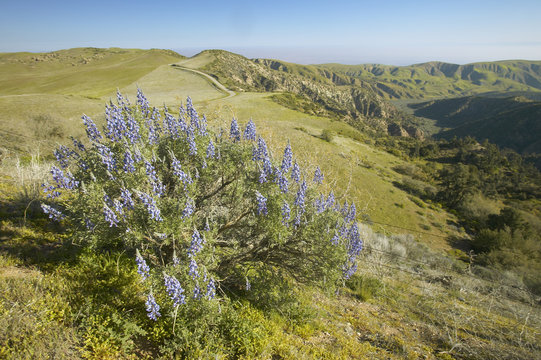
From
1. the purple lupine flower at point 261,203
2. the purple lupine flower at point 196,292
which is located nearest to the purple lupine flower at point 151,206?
the purple lupine flower at point 196,292

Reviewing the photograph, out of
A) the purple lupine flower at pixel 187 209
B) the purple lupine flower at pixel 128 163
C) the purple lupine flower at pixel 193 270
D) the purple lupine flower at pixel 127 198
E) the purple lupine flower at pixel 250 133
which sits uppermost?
the purple lupine flower at pixel 250 133

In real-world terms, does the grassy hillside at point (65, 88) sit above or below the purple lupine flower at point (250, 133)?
above

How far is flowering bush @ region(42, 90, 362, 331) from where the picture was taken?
14.7 feet

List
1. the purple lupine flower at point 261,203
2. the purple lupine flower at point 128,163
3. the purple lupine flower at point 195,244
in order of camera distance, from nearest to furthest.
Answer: the purple lupine flower at point 195,244 → the purple lupine flower at point 128,163 → the purple lupine flower at point 261,203

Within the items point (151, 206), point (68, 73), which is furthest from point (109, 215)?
point (68, 73)

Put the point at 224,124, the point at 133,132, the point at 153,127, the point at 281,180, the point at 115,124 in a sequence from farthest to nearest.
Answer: the point at 224,124
the point at 153,127
the point at 281,180
the point at 133,132
the point at 115,124

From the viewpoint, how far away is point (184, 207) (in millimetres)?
4809

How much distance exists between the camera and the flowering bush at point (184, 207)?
447cm

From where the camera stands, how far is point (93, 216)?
4.49 meters

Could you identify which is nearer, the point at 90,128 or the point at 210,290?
the point at 210,290

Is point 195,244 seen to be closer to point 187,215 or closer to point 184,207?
point 187,215

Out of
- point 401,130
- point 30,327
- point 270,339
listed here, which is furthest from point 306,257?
point 401,130

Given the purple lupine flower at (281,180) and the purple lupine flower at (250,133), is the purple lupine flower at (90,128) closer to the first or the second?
the purple lupine flower at (250,133)

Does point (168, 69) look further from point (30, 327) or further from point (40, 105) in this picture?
point (30, 327)
